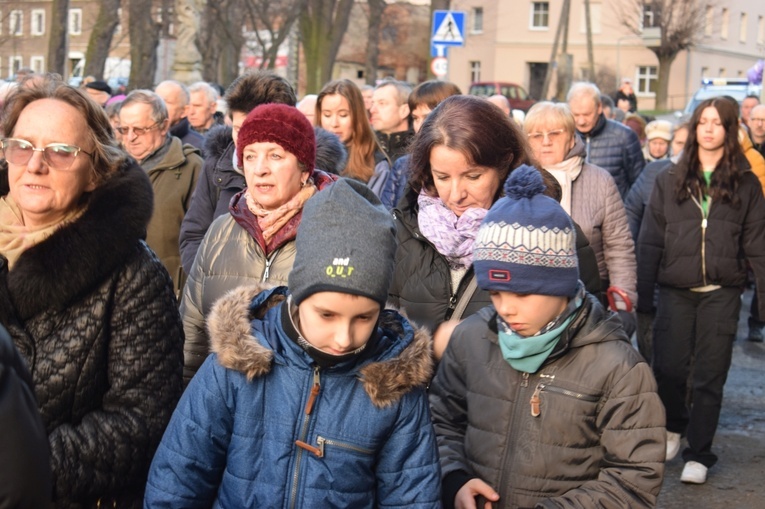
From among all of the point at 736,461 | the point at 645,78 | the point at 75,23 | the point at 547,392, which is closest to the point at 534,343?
the point at 547,392

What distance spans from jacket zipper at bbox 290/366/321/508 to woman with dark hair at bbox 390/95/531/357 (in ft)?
3.38

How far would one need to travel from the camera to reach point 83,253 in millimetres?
3197

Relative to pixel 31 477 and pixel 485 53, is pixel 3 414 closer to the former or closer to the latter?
pixel 31 477

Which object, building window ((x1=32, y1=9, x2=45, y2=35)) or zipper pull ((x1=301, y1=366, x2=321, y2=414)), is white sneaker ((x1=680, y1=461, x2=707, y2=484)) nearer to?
zipper pull ((x1=301, y1=366, x2=321, y2=414))

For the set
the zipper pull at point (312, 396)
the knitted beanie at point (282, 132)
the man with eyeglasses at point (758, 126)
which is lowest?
the zipper pull at point (312, 396)

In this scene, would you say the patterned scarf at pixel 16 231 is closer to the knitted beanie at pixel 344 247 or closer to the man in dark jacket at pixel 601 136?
the knitted beanie at pixel 344 247

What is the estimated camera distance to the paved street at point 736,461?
6.67m

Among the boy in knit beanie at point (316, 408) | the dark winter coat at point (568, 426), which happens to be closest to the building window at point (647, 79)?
the dark winter coat at point (568, 426)

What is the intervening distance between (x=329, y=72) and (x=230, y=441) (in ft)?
99.4

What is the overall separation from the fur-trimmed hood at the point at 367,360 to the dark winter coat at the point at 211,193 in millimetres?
2960

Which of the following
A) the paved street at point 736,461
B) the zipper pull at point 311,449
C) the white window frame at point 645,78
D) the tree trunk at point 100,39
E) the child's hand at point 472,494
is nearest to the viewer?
the zipper pull at point 311,449

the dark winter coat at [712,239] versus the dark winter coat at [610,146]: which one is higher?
the dark winter coat at [610,146]

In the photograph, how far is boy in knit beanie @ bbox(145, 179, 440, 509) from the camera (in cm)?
300

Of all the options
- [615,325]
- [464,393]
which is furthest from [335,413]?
[615,325]
